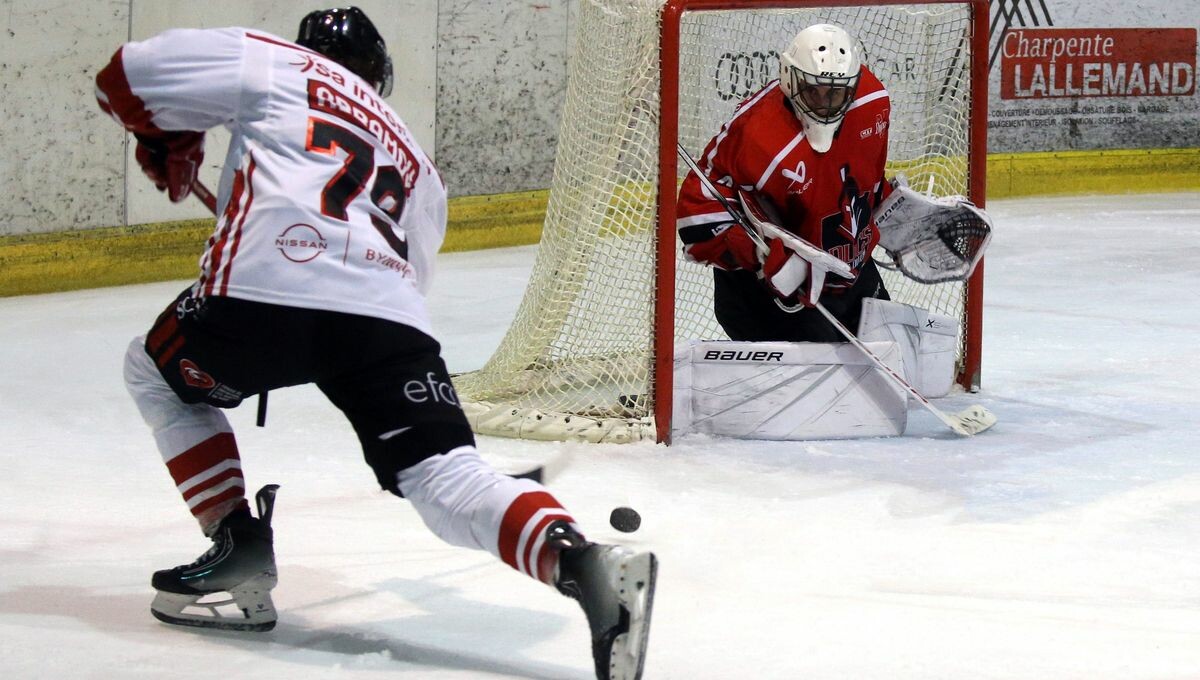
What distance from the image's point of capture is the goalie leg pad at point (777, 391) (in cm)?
378

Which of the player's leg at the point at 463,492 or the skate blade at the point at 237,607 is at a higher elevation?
the player's leg at the point at 463,492

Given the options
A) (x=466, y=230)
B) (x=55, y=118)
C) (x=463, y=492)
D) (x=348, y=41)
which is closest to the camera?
(x=463, y=492)

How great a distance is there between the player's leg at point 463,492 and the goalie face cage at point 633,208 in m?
1.47

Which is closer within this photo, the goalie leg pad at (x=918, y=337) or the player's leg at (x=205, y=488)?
the player's leg at (x=205, y=488)

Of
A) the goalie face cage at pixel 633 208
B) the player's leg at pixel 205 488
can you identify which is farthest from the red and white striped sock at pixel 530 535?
the goalie face cage at pixel 633 208

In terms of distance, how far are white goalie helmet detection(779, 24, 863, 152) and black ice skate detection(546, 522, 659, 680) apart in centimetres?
188

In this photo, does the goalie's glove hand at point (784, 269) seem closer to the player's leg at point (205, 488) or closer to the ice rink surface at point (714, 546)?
the ice rink surface at point (714, 546)

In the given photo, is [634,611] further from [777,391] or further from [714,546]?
[777,391]

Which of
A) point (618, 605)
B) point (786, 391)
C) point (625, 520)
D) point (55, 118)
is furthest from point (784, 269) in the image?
point (55, 118)

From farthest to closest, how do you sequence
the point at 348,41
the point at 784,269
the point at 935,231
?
the point at 935,231
the point at 784,269
the point at 348,41

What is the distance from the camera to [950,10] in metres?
4.68

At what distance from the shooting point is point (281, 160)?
2236 millimetres

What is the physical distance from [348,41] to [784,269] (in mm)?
1645

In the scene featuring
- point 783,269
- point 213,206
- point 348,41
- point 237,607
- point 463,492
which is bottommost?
point 237,607
